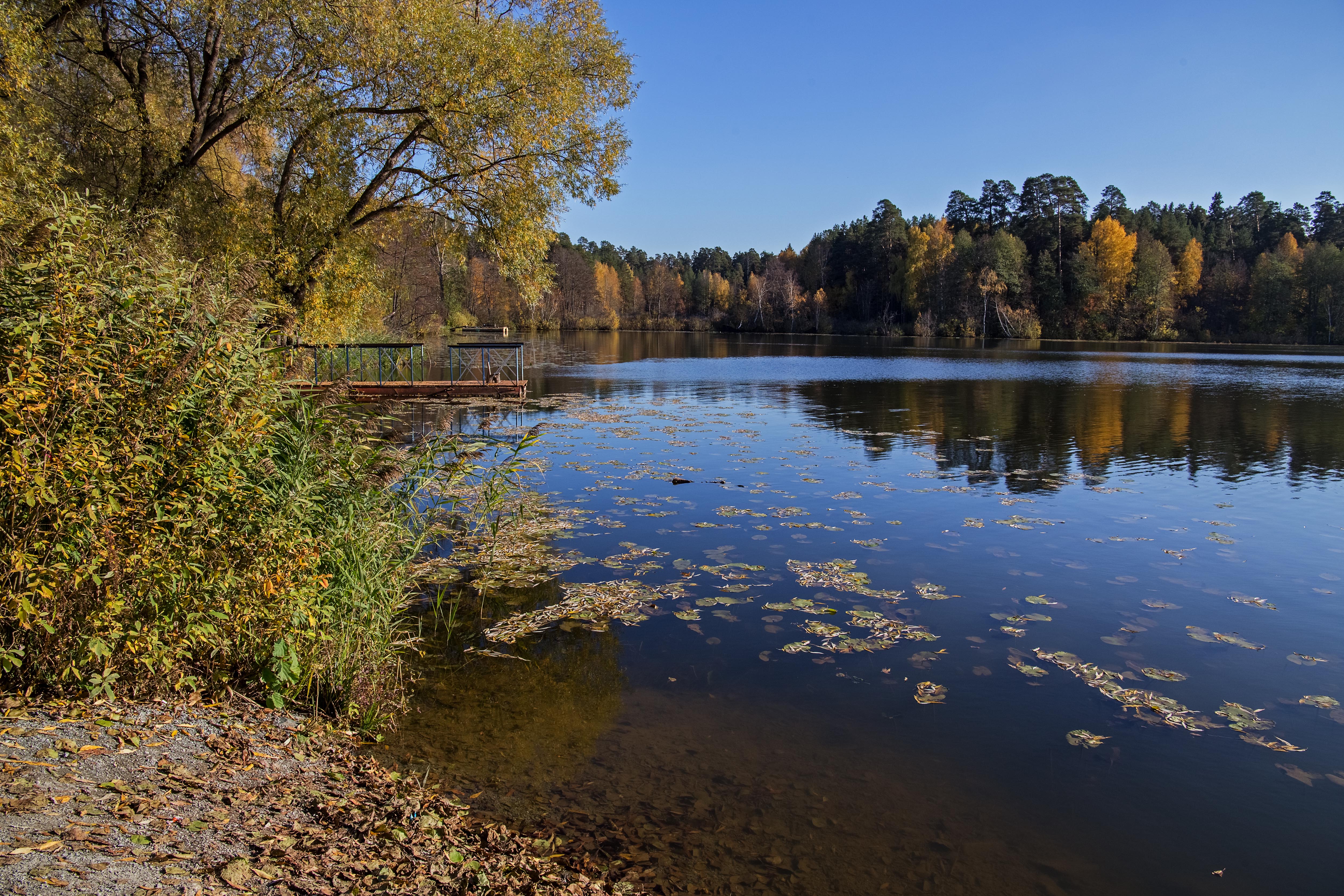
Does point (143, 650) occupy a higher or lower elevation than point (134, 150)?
lower

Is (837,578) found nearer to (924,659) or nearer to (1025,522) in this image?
(924,659)

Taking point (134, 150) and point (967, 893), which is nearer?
point (967, 893)

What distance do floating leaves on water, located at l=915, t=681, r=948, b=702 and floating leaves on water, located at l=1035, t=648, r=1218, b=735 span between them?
120 cm

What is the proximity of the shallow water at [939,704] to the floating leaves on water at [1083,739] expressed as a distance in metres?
0.07

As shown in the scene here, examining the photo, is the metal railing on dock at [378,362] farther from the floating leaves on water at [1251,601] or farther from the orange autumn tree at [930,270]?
the orange autumn tree at [930,270]

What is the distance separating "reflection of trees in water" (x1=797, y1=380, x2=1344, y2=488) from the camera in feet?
53.2

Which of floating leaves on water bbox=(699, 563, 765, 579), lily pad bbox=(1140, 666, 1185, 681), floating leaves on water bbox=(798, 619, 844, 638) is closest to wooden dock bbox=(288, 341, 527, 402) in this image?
floating leaves on water bbox=(699, 563, 765, 579)

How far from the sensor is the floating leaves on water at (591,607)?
704 cm

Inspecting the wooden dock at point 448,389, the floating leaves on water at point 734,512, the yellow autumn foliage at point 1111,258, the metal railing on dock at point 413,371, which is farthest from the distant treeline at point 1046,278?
the floating leaves on water at point 734,512

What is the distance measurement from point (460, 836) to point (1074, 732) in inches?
170

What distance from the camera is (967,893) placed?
13.0 feet

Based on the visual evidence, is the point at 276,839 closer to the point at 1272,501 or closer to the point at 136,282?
the point at 136,282

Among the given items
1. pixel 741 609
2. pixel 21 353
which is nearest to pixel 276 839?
pixel 21 353

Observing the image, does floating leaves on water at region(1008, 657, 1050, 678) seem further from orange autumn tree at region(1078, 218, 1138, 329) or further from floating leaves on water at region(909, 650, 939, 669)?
orange autumn tree at region(1078, 218, 1138, 329)
